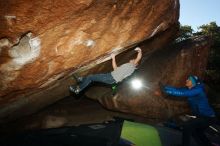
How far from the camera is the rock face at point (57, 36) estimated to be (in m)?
5.41

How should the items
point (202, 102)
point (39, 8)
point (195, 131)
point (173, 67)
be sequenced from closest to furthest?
1. point (39, 8)
2. point (195, 131)
3. point (202, 102)
4. point (173, 67)

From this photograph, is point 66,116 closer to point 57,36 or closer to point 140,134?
point 57,36

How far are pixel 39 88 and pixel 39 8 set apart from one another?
10.3 feet

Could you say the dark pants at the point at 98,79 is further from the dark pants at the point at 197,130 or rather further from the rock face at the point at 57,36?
the dark pants at the point at 197,130

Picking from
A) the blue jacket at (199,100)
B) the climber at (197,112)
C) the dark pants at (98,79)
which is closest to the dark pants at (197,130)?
the climber at (197,112)

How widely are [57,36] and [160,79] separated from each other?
5152mm

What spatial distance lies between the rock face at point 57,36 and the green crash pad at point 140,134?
2.36 metres

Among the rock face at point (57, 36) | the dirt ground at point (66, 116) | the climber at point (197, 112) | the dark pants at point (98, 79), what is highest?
the rock face at point (57, 36)

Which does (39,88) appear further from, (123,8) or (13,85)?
(123,8)

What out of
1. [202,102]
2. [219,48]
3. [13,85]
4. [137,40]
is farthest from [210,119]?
[219,48]

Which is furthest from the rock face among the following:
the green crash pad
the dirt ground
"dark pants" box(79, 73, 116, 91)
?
the green crash pad

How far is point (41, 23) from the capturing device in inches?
220

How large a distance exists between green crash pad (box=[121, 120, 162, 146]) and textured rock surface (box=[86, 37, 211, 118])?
364 cm

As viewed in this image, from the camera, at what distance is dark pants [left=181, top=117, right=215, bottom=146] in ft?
19.3
